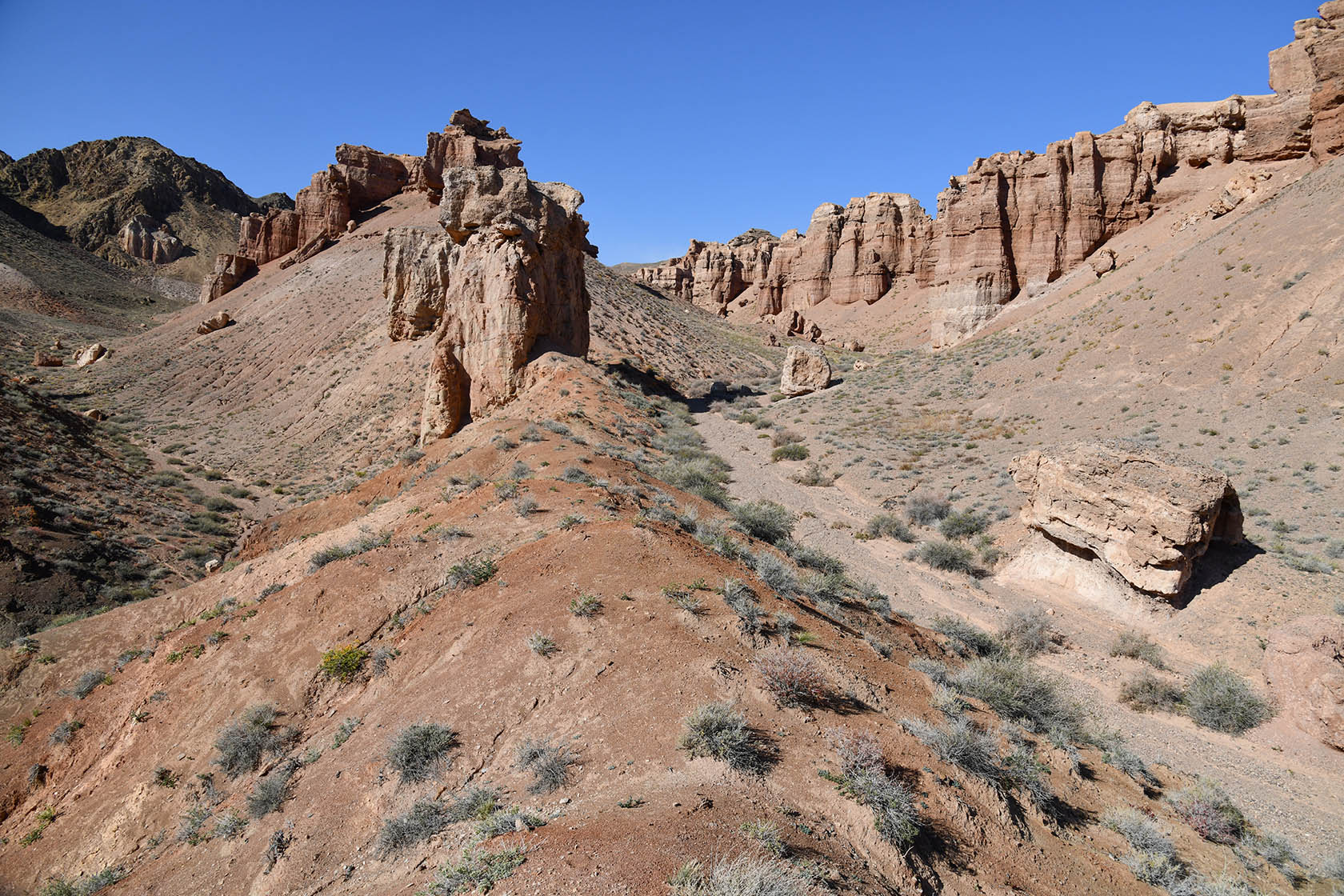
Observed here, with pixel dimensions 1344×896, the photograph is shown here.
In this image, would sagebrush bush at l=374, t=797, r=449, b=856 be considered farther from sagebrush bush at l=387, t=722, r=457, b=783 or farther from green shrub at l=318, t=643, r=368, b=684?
green shrub at l=318, t=643, r=368, b=684

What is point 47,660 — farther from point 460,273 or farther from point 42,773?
point 460,273

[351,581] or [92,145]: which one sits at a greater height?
[92,145]

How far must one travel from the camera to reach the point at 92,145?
311 ft

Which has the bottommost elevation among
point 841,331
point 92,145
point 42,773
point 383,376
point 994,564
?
point 42,773

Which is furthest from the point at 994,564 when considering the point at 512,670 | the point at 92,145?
the point at 92,145

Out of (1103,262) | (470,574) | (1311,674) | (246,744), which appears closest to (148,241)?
(470,574)

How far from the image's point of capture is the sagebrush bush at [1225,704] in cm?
1021

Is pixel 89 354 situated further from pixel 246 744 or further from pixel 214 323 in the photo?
pixel 246 744

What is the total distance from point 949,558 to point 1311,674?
7.16 m

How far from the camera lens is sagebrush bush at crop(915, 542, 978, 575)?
16.4 m

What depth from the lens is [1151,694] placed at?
436 inches

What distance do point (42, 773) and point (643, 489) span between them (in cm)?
1148

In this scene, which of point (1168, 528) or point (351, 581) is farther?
point (1168, 528)

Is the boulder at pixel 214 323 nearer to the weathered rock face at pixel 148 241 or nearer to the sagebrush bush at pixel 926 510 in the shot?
the weathered rock face at pixel 148 241
